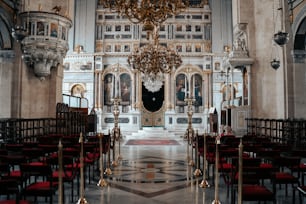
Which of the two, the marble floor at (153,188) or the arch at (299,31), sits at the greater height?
the arch at (299,31)

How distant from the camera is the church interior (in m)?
5.16

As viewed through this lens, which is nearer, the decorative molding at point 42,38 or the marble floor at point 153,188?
the marble floor at point 153,188

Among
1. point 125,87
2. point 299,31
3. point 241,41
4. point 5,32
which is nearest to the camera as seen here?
point 299,31

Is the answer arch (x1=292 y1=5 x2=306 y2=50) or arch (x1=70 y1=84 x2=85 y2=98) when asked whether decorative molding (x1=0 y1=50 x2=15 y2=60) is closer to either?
arch (x1=292 y1=5 x2=306 y2=50)

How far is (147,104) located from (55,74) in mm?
12798

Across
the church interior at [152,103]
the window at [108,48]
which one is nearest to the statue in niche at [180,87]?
the church interior at [152,103]

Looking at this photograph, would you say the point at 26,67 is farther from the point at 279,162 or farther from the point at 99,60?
the point at 99,60

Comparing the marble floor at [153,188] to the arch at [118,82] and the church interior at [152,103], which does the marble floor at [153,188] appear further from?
the arch at [118,82]

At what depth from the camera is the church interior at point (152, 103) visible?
5.16 m

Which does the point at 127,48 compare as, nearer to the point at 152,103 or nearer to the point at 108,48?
the point at 108,48

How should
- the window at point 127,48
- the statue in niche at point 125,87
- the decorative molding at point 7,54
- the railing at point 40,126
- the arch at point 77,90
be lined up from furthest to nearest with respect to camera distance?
the window at point 127,48 < the statue in niche at point 125,87 < the arch at point 77,90 < the decorative molding at point 7,54 < the railing at point 40,126

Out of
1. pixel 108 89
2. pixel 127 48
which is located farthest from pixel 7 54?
pixel 127 48

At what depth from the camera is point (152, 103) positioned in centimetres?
2622

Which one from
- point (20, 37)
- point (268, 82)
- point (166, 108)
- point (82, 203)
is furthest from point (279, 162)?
point (166, 108)
